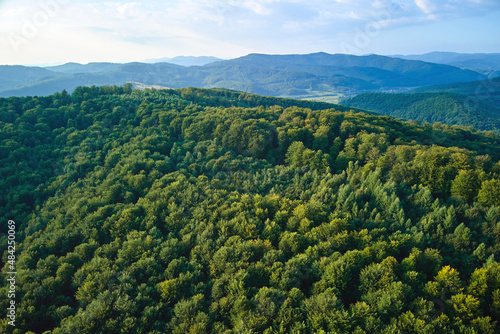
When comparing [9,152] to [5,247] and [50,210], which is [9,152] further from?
[5,247]

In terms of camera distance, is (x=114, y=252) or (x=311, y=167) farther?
(x=311, y=167)

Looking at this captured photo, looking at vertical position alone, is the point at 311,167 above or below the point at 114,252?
above

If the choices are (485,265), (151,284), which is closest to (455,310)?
(485,265)

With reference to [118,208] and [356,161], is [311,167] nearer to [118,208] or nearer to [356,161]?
[356,161]

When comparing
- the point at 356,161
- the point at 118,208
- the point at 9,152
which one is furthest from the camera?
the point at 9,152

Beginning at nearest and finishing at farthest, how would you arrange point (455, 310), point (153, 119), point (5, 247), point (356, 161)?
point (455, 310)
point (5, 247)
point (356, 161)
point (153, 119)

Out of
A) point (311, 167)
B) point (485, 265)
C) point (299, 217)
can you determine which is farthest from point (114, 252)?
point (485, 265)

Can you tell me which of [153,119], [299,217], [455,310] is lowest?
[455,310]
